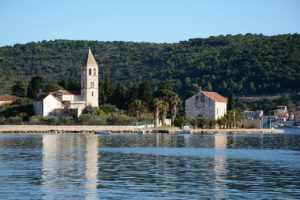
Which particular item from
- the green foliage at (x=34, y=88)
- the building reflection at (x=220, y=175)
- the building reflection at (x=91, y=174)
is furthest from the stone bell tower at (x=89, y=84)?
the building reflection at (x=220, y=175)

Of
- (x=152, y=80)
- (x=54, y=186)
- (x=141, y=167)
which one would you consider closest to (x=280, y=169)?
(x=141, y=167)

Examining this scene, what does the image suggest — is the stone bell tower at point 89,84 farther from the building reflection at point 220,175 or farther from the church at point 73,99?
the building reflection at point 220,175

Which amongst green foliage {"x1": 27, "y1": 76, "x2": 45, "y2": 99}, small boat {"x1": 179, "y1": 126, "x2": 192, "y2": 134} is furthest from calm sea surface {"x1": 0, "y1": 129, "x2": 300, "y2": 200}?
green foliage {"x1": 27, "y1": 76, "x2": 45, "y2": 99}

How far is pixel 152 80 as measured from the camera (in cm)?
18938

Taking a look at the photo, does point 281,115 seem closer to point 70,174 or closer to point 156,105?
point 156,105

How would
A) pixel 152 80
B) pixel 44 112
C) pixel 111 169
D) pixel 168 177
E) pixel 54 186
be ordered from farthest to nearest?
pixel 152 80, pixel 44 112, pixel 111 169, pixel 168 177, pixel 54 186

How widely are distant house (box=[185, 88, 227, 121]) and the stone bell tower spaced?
14424mm

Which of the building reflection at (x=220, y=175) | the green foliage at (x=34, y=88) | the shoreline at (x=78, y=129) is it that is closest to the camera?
the building reflection at (x=220, y=175)

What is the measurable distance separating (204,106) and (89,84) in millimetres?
17582

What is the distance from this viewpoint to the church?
352ft

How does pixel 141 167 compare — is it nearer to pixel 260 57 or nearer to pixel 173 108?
pixel 173 108

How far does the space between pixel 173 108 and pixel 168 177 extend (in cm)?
7771

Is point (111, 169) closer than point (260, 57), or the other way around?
point (111, 169)

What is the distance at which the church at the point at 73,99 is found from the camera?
107 m
